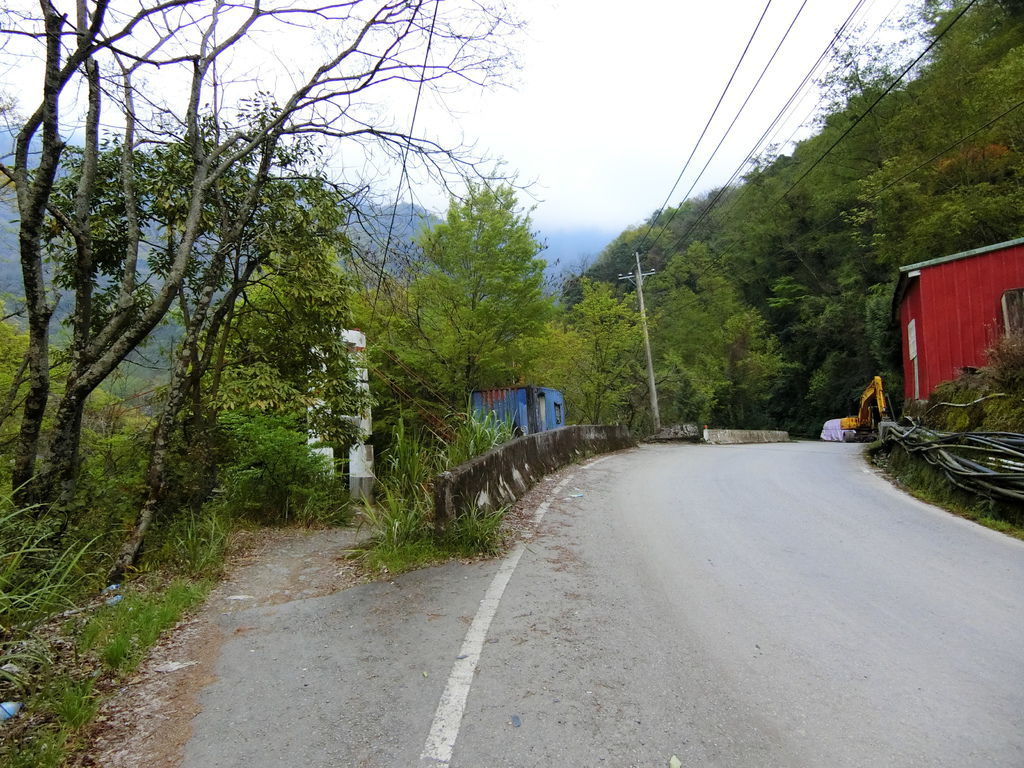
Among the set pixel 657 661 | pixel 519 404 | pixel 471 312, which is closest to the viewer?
pixel 657 661

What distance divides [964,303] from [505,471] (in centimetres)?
1195

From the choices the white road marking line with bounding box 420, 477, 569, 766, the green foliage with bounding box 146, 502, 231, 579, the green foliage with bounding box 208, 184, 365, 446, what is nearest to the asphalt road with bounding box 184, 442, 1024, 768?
the white road marking line with bounding box 420, 477, 569, 766

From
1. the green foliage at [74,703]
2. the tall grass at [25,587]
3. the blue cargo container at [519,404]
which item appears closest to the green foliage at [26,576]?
the tall grass at [25,587]

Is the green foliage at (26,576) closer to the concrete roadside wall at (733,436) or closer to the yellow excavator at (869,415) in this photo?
the yellow excavator at (869,415)

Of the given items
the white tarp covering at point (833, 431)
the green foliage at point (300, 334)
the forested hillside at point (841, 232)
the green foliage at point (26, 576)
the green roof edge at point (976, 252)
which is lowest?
the white tarp covering at point (833, 431)

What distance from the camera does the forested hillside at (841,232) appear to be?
78.1ft

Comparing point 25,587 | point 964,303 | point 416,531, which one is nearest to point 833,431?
point 964,303

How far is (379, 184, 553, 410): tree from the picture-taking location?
1841cm

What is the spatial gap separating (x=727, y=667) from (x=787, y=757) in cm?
90

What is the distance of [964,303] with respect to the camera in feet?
46.1

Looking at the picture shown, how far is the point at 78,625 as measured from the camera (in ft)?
14.9

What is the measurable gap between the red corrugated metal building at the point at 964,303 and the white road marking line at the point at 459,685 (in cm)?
1220

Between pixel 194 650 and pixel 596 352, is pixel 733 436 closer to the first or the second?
pixel 596 352

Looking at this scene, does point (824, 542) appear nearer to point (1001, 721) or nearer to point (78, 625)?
point (1001, 721)
